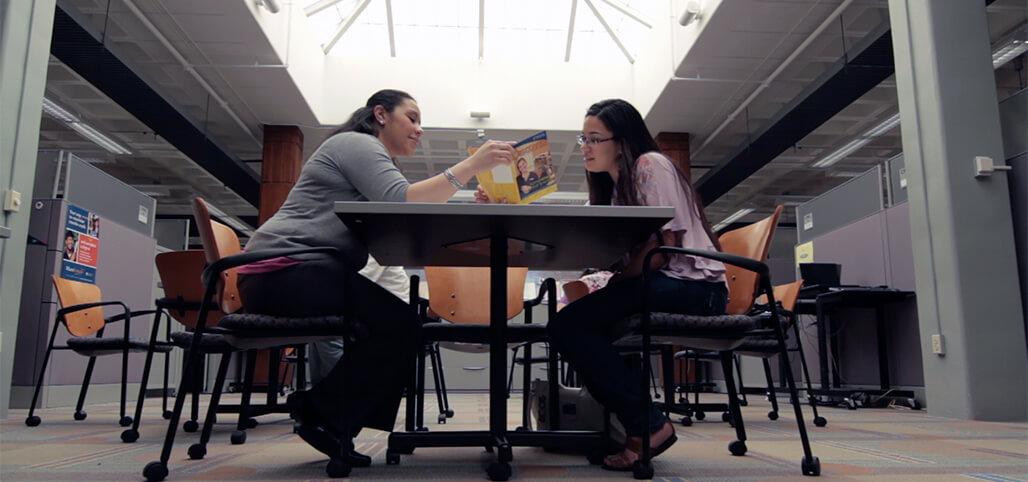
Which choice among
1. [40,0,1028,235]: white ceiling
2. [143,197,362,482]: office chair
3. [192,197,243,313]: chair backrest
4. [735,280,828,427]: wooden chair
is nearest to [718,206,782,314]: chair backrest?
[735,280,828,427]: wooden chair

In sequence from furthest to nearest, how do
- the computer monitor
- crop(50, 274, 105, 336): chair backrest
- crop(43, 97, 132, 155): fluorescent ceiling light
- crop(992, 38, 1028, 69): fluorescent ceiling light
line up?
crop(43, 97, 132, 155): fluorescent ceiling light → crop(992, 38, 1028, 69): fluorescent ceiling light → the computer monitor → crop(50, 274, 105, 336): chair backrest

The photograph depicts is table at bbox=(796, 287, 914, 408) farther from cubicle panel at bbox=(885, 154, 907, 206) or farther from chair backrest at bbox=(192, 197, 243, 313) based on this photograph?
chair backrest at bbox=(192, 197, 243, 313)

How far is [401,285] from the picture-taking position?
3.29 m

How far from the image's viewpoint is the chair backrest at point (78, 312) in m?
3.49

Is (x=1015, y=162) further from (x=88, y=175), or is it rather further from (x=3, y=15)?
(x=88, y=175)

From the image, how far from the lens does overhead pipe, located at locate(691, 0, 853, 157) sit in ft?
21.2

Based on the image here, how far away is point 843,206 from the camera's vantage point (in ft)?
18.8

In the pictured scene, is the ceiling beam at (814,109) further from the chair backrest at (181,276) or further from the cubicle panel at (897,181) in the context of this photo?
the chair backrest at (181,276)

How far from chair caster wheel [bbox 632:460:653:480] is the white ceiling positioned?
5626mm

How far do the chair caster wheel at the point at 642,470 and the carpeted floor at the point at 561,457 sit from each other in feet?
0.16

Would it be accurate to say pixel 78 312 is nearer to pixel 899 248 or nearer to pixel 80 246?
pixel 80 246

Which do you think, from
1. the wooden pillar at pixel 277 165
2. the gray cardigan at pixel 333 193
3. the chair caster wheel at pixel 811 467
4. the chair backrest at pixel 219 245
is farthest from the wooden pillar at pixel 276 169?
the chair caster wheel at pixel 811 467

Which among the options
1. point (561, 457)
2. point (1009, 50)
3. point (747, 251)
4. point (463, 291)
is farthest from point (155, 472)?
point (1009, 50)

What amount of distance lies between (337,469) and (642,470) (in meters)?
0.65
